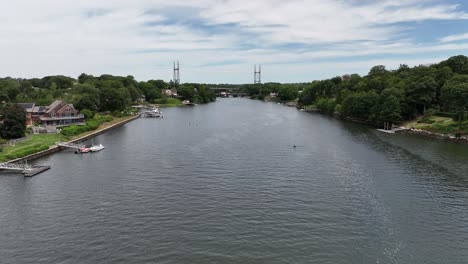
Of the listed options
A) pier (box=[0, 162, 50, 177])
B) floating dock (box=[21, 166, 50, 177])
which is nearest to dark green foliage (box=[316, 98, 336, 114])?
floating dock (box=[21, 166, 50, 177])

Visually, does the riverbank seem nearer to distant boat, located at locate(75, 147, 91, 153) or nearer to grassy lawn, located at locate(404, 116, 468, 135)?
distant boat, located at locate(75, 147, 91, 153)

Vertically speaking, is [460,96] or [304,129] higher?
[460,96]

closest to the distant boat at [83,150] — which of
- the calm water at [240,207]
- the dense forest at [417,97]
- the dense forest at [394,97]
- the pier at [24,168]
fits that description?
the calm water at [240,207]

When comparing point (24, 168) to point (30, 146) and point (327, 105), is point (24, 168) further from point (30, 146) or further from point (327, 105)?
point (327, 105)

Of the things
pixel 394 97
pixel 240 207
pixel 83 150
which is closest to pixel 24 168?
pixel 83 150

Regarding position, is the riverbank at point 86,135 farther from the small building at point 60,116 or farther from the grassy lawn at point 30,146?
the small building at point 60,116

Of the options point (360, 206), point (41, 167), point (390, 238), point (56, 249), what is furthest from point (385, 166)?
point (41, 167)

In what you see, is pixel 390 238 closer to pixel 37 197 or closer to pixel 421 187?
pixel 421 187

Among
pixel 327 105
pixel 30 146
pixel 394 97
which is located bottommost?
pixel 30 146

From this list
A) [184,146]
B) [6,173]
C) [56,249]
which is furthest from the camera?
[184,146]
